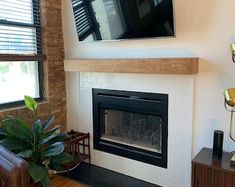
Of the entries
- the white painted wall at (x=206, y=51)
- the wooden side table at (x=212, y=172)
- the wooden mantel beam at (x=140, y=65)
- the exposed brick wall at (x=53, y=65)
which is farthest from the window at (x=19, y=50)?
the wooden side table at (x=212, y=172)

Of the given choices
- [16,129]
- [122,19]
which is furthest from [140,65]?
[16,129]

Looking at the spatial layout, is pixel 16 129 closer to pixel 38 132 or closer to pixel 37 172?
pixel 38 132

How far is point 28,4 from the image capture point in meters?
2.75

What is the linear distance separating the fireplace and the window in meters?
0.77

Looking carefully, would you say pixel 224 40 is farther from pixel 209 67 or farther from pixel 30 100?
pixel 30 100

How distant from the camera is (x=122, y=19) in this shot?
241 centimetres

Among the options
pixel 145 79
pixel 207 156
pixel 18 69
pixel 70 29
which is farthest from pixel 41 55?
pixel 207 156

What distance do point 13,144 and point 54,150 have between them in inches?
13.1

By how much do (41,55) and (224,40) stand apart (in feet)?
6.50

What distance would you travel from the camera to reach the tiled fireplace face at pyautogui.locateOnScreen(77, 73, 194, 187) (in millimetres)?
2281

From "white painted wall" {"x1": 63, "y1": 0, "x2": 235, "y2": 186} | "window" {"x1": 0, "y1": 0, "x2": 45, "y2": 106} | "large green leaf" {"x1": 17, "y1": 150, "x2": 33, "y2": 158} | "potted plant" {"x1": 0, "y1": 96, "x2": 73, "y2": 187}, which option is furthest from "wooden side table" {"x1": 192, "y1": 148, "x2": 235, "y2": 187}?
"window" {"x1": 0, "y1": 0, "x2": 45, "y2": 106}

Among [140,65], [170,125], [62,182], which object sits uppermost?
[140,65]

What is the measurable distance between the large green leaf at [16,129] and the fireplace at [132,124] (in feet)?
3.50

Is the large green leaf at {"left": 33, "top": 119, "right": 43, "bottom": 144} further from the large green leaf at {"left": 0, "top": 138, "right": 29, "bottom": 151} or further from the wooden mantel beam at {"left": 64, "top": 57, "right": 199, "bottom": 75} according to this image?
the wooden mantel beam at {"left": 64, "top": 57, "right": 199, "bottom": 75}
